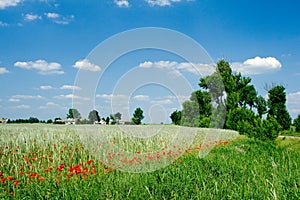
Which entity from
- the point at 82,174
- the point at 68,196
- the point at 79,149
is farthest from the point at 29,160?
the point at 68,196

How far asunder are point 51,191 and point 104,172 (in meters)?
1.33

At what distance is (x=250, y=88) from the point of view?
84.2ft

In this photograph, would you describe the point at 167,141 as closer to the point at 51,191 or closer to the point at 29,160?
the point at 29,160

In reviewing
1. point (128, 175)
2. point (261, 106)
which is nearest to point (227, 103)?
point (261, 106)

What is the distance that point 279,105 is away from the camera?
21000 mm

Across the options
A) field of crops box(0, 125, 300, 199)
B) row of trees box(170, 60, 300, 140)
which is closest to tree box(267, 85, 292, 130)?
row of trees box(170, 60, 300, 140)

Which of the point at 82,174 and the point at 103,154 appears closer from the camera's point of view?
the point at 82,174

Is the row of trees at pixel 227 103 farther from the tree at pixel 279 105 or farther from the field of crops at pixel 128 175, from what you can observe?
the field of crops at pixel 128 175

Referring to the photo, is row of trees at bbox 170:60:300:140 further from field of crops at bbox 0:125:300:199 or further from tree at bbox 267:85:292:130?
field of crops at bbox 0:125:300:199

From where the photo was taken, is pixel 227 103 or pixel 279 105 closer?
pixel 279 105

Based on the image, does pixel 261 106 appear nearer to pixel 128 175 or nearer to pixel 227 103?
pixel 227 103

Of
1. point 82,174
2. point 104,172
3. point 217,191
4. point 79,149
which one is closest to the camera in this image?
point 217,191

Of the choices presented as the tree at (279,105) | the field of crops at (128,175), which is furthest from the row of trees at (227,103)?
the field of crops at (128,175)

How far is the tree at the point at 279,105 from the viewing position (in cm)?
1945
